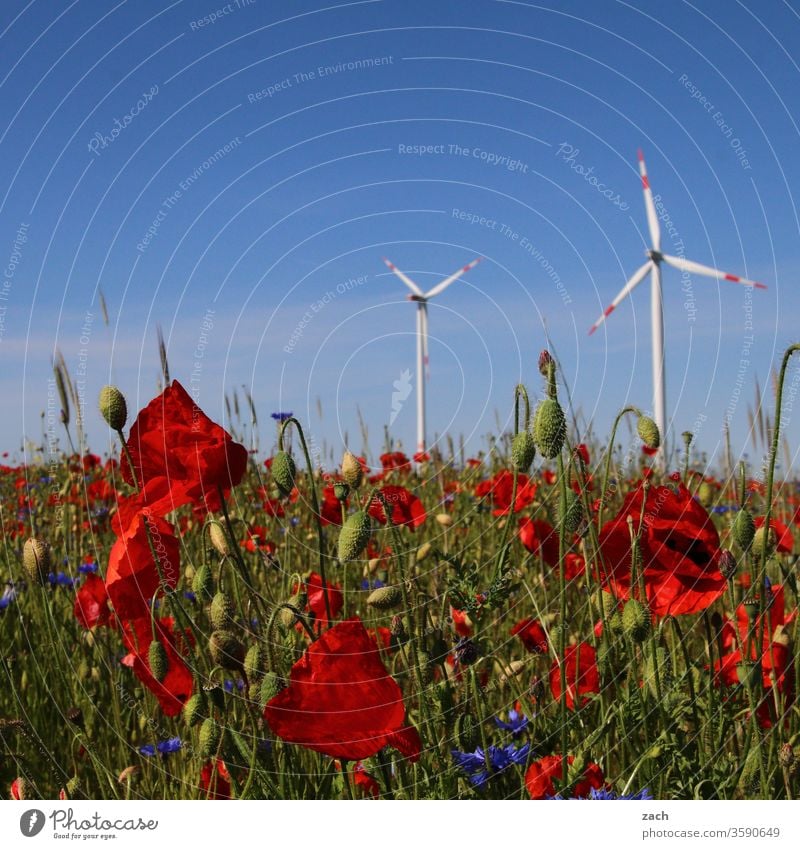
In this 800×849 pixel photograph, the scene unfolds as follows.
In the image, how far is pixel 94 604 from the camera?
74.2 inches

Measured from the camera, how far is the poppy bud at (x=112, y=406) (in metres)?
1.35

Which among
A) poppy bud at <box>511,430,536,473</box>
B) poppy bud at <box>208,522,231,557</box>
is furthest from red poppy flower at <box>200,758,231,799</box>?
poppy bud at <box>511,430,536,473</box>

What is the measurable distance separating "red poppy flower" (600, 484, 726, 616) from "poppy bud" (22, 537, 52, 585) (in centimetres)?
98

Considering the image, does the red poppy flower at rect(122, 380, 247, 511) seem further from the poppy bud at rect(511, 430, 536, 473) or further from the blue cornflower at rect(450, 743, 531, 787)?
the blue cornflower at rect(450, 743, 531, 787)

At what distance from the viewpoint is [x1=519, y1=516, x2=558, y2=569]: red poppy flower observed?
2.03 meters

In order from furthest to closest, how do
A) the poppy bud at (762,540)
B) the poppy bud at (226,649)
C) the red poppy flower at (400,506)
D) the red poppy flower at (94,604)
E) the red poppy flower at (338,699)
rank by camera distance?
the red poppy flower at (94,604), the red poppy flower at (400,506), the poppy bud at (762,540), the poppy bud at (226,649), the red poppy flower at (338,699)

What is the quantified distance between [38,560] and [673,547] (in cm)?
111

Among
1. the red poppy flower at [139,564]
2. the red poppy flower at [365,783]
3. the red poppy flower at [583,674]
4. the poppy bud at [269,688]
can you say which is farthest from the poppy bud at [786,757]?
the red poppy flower at [139,564]

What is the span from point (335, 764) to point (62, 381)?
934 mm

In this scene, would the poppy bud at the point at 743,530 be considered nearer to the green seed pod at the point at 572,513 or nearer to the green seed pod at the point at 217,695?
the green seed pod at the point at 572,513

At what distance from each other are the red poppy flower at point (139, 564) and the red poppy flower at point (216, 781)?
29cm

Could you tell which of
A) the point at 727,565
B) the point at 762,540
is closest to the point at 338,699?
the point at 727,565

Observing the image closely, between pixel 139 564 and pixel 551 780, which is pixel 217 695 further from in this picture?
pixel 551 780
